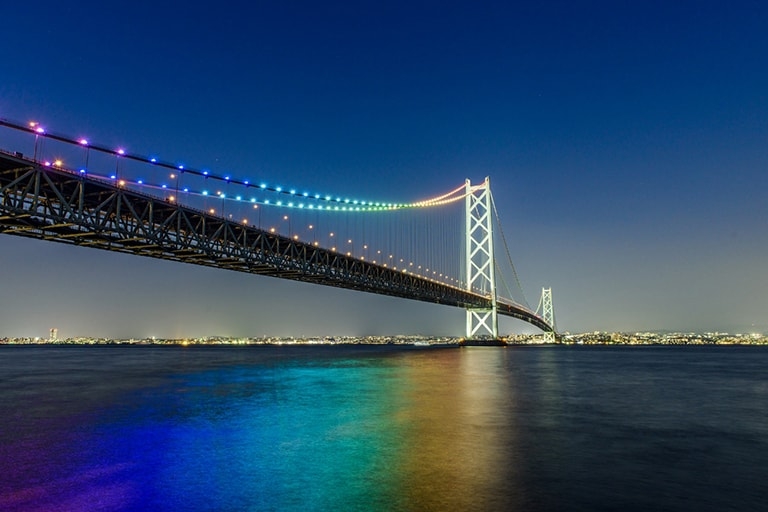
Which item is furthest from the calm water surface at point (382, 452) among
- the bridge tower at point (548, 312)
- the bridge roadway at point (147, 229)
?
the bridge tower at point (548, 312)

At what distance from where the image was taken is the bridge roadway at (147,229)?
2603 cm

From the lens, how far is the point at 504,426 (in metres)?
13.6

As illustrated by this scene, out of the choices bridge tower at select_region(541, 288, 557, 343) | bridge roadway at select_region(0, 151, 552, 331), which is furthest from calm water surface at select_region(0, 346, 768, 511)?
bridge tower at select_region(541, 288, 557, 343)

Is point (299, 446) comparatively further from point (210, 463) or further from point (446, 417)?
point (446, 417)

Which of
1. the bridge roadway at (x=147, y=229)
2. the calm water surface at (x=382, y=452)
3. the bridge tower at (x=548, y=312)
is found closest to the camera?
the calm water surface at (x=382, y=452)

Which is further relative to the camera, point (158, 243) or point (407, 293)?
point (407, 293)

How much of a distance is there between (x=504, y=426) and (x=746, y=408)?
9.99 m

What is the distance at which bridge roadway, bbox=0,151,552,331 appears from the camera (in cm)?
2603

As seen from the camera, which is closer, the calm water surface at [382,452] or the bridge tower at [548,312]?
the calm water surface at [382,452]

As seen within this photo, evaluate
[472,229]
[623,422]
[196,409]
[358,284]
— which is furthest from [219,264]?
[472,229]

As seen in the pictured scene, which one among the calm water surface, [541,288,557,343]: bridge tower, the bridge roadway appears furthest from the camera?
[541,288,557,343]: bridge tower

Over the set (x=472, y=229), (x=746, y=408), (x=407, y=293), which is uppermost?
(x=472, y=229)

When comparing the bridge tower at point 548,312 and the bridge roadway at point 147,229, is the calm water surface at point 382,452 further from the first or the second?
the bridge tower at point 548,312

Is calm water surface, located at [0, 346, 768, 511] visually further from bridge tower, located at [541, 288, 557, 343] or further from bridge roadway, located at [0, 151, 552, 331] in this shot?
bridge tower, located at [541, 288, 557, 343]
